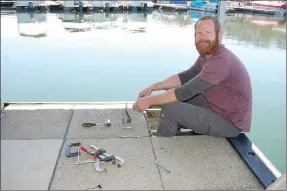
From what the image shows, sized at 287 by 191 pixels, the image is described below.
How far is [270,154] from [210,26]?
11.4 ft

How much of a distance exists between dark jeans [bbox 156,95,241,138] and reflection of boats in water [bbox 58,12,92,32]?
574 inches

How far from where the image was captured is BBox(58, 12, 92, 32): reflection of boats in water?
17.2 meters

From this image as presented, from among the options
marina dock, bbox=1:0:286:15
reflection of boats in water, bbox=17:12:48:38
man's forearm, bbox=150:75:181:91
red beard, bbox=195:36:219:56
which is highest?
marina dock, bbox=1:0:286:15

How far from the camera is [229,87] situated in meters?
2.42

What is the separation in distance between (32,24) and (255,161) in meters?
18.1

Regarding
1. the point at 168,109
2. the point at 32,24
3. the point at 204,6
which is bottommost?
the point at 168,109

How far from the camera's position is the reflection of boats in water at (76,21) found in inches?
678

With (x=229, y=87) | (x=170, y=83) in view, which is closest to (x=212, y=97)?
(x=229, y=87)

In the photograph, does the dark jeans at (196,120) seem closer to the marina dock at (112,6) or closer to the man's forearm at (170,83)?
the man's forearm at (170,83)

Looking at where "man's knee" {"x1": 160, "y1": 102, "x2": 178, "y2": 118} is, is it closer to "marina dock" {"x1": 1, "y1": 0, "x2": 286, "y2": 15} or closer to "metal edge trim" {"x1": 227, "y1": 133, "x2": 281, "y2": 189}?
"metal edge trim" {"x1": 227, "y1": 133, "x2": 281, "y2": 189}

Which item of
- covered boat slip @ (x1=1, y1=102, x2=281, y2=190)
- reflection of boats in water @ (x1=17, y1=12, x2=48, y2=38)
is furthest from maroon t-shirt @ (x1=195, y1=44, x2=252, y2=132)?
reflection of boats in water @ (x1=17, y1=12, x2=48, y2=38)

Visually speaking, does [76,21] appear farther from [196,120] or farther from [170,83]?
[196,120]

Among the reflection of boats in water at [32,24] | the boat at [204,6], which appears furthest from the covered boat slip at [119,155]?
the boat at [204,6]

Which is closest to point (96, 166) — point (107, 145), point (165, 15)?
point (107, 145)
